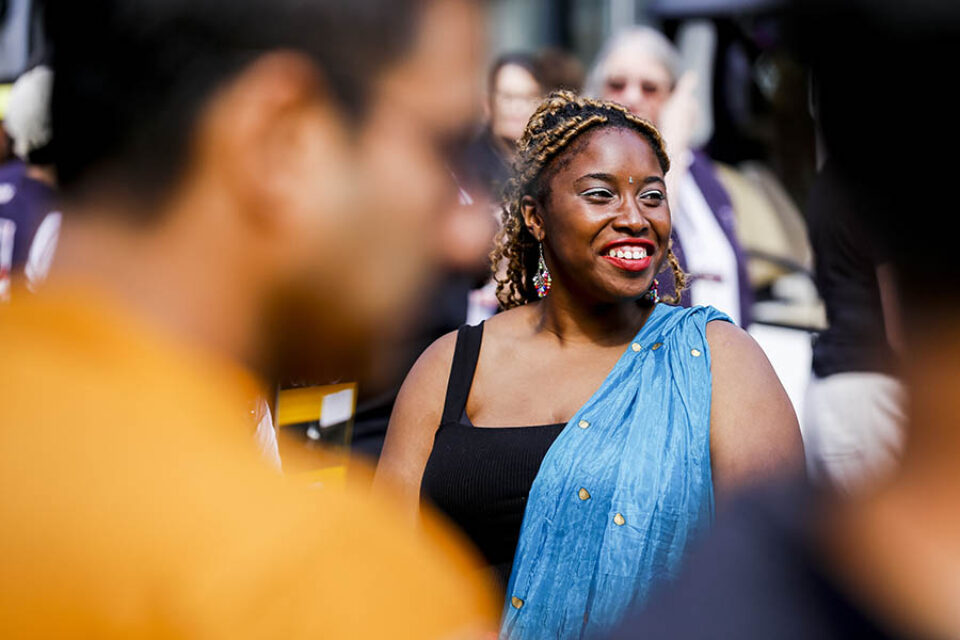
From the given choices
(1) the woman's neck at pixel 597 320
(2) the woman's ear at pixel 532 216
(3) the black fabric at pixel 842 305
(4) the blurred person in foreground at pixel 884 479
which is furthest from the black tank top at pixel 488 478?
(4) the blurred person in foreground at pixel 884 479

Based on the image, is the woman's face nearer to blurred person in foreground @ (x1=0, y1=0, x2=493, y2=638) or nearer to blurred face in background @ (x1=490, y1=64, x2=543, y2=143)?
blurred person in foreground @ (x1=0, y1=0, x2=493, y2=638)

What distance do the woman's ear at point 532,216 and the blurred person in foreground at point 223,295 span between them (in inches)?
74.9

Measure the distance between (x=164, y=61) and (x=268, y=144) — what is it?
0.41 feet

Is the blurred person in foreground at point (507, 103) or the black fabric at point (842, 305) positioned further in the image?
the blurred person in foreground at point (507, 103)

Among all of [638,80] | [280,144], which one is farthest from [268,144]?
[638,80]

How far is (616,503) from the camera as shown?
224cm

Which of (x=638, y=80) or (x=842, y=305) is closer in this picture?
(x=842, y=305)

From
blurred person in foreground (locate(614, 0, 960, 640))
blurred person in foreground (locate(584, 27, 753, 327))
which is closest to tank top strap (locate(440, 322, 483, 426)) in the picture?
blurred person in foreground (locate(584, 27, 753, 327))

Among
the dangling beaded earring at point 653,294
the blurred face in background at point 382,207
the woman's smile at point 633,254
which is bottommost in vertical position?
the dangling beaded earring at point 653,294

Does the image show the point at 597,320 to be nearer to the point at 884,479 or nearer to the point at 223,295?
the point at 223,295

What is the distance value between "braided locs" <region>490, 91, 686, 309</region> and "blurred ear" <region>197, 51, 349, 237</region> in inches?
74.2

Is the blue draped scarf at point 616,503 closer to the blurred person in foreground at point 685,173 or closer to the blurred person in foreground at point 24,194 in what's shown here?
the blurred person in foreground at point 685,173

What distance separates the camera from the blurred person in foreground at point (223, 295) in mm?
794

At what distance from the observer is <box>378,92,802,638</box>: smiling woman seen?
2227 mm
